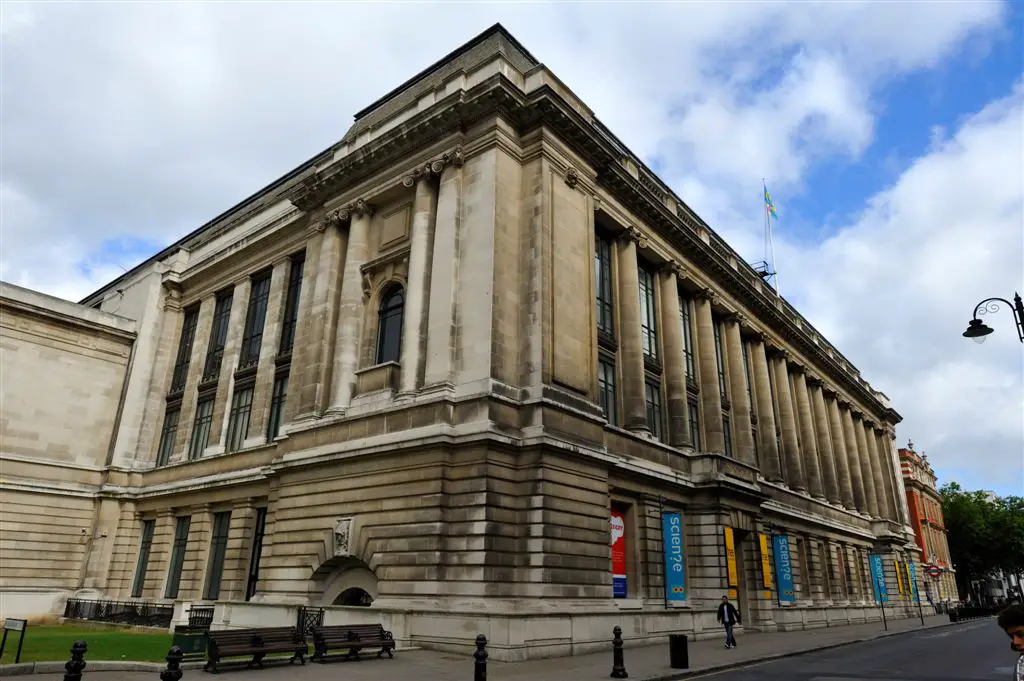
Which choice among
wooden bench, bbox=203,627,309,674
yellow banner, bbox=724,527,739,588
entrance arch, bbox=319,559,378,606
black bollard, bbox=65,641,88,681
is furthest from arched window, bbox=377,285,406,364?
black bollard, bbox=65,641,88,681

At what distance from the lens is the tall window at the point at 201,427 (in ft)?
116

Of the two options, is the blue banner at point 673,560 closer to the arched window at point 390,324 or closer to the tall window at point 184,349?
the arched window at point 390,324

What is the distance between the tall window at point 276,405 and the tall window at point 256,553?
3.50 meters

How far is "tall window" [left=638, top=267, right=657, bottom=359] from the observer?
103 feet

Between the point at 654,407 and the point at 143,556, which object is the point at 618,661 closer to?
the point at 654,407

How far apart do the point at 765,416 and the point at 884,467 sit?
3392cm

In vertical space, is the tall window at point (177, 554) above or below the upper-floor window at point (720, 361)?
below

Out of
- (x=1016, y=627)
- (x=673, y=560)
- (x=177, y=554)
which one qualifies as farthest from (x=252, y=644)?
(x=177, y=554)

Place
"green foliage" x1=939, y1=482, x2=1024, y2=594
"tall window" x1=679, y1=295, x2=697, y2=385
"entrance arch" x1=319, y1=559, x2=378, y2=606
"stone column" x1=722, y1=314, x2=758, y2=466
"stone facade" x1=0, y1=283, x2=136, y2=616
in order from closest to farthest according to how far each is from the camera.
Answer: "entrance arch" x1=319, y1=559, x2=378, y2=606 → "stone facade" x1=0, y1=283, x2=136, y2=616 → "tall window" x1=679, y1=295, x2=697, y2=385 → "stone column" x1=722, y1=314, x2=758, y2=466 → "green foliage" x1=939, y1=482, x2=1024, y2=594

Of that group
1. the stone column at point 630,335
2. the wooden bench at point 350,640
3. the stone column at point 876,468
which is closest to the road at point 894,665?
the wooden bench at point 350,640

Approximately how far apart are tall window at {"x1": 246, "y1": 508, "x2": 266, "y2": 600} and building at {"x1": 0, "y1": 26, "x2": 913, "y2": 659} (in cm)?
9

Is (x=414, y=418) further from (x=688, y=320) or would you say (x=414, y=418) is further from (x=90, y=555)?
(x=90, y=555)

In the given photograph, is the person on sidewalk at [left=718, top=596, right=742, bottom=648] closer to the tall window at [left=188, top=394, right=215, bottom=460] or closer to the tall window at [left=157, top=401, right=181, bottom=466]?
the tall window at [left=188, top=394, right=215, bottom=460]

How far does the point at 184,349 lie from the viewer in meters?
40.2
